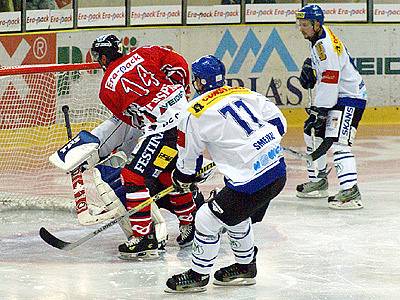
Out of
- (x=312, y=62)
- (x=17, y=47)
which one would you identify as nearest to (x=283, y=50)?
(x=17, y=47)

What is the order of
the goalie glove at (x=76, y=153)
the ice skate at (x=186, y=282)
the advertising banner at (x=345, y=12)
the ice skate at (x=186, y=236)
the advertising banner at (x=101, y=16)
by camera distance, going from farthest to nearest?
the advertising banner at (x=345, y=12) → the advertising banner at (x=101, y=16) → the ice skate at (x=186, y=236) → the goalie glove at (x=76, y=153) → the ice skate at (x=186, y=282)

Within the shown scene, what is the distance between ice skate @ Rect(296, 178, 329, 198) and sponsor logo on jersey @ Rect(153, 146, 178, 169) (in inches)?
75.8

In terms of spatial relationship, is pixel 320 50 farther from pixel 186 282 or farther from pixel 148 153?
pixel 186 282

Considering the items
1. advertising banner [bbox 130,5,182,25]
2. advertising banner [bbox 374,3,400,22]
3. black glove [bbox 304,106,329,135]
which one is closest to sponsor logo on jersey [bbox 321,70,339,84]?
black glove [bbox 304,106,329,135]

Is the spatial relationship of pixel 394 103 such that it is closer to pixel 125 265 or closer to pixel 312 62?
pixel 312 62

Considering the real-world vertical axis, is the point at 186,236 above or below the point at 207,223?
below

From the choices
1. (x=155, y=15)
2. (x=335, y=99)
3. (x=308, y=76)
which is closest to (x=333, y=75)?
(x=335, y=99)

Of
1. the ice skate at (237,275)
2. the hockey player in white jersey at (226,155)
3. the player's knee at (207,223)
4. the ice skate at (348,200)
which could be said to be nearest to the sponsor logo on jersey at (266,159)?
the hockey player in white jersey at (226,155)

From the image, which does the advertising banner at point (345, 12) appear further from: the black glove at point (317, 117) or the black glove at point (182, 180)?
the black glove at point (182, 180)

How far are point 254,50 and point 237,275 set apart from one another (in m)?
5.79

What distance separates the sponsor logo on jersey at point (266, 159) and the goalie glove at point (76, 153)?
4.43 feet

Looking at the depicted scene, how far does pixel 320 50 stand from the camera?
704 cm

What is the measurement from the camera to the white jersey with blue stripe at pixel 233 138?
16.0 feet

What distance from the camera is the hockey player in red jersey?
5785mm
